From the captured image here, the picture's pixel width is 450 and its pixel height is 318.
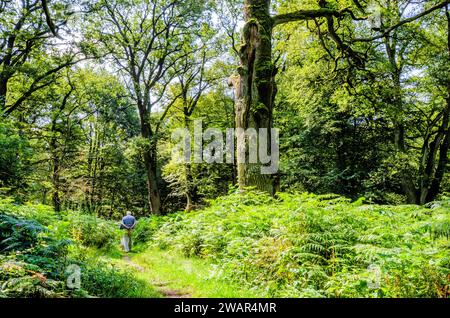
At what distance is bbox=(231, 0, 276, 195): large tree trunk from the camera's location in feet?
31.9

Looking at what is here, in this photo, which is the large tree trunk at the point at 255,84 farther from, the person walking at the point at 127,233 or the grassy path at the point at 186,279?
the person walking at the point at 127,233

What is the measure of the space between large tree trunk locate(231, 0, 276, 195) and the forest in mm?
49

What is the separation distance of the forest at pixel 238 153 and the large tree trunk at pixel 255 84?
1.9 inches

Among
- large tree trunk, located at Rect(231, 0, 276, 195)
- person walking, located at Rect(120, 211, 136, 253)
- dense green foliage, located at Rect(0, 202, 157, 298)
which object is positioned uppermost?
large tree trunk, located at Rect(231, 0, 276, 195)

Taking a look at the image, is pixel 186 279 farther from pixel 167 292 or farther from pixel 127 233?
pixel 127 233

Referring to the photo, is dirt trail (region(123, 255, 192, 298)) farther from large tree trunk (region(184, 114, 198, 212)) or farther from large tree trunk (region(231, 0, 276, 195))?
large tree trunk (region(184, 114, 198, 212))

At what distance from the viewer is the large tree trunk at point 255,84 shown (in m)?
9.73

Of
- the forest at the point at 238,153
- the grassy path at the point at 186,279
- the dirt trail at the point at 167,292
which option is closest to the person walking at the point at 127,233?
the forest at the point at 238,153

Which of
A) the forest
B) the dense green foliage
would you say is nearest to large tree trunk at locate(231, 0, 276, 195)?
the forest

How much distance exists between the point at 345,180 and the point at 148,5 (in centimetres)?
1732

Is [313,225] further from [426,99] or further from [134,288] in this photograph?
[426,99]

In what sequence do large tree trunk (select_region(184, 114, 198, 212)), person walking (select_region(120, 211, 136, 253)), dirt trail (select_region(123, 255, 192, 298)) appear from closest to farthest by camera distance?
1. dirt trail (select_region(123, 255, 192, 298))
2. person walking (select_region(120, 211, 136, 253))
3. large tree trunk (select_region(184, 114, 198, 212))
